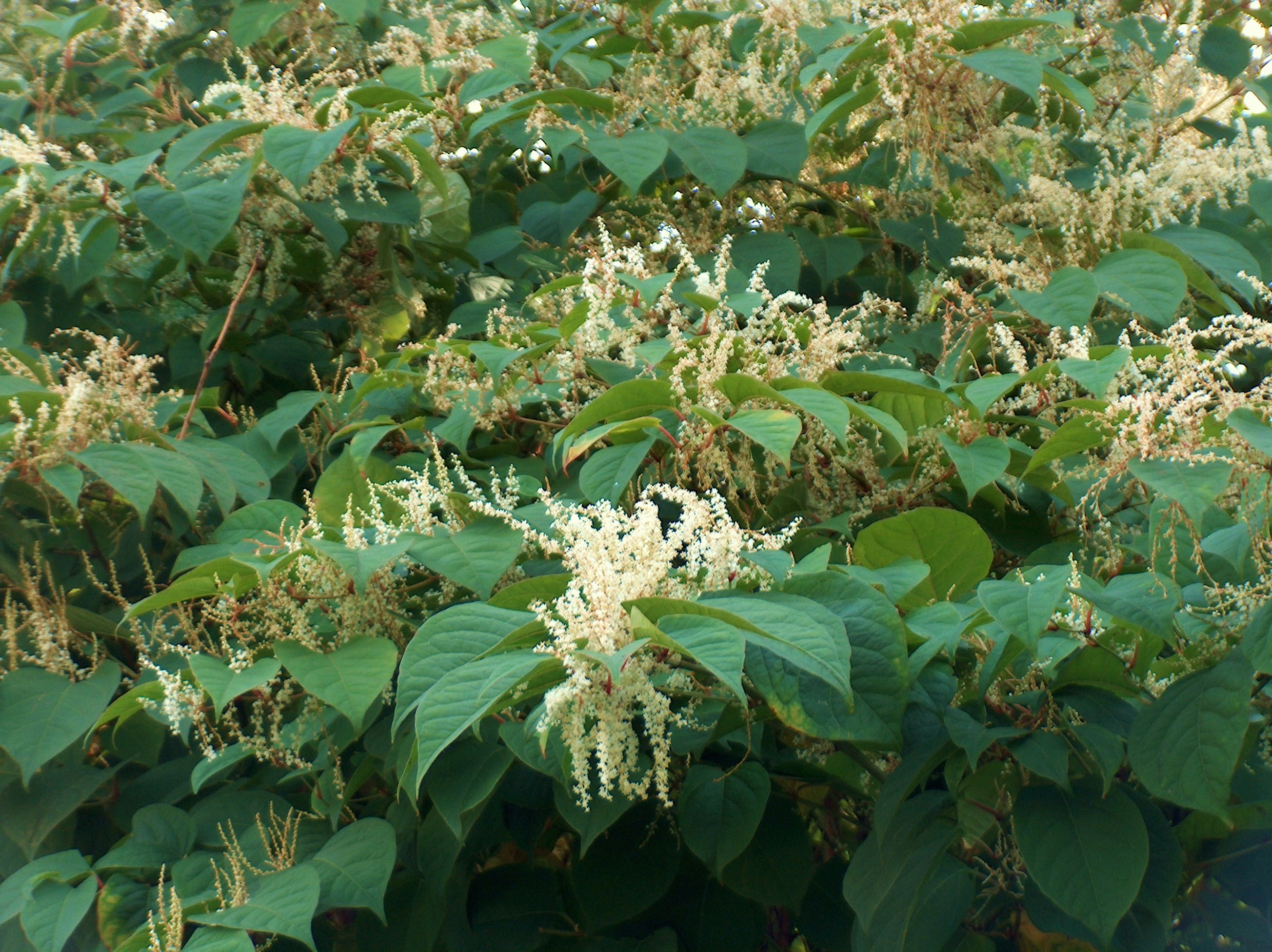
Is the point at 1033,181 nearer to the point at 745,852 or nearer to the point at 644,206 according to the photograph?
the point at 644,206

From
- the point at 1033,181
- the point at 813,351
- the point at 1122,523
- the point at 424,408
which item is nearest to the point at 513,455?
the point at 424,408

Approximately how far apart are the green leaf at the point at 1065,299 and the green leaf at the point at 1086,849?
0.95 m

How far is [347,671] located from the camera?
146 cm

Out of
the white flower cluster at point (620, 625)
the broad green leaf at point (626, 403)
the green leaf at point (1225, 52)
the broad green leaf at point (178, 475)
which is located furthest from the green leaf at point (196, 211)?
the green leaf at point (1225, 52)

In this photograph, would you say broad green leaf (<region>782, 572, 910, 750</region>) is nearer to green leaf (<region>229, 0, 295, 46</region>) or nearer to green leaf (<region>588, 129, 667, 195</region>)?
green leaf (<region>588, 129, 667, 195</region>)

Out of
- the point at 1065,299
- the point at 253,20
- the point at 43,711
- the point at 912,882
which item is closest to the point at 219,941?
the point at 43,711

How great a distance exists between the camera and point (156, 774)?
189 centimetres

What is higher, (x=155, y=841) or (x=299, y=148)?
(x=299, y=148)

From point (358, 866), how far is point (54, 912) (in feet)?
1.41

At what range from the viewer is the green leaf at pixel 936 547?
62.0 inches

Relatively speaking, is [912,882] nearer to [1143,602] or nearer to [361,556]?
[1143,602]

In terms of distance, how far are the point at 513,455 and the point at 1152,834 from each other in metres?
1.25

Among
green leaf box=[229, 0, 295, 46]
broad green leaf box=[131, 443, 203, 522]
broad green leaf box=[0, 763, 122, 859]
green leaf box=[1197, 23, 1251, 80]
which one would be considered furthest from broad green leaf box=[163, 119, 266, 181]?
green leaf box=[1197, 23, 1251, 80]

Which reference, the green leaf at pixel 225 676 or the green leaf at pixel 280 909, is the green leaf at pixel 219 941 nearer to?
the green leaf at pixel 280 909
